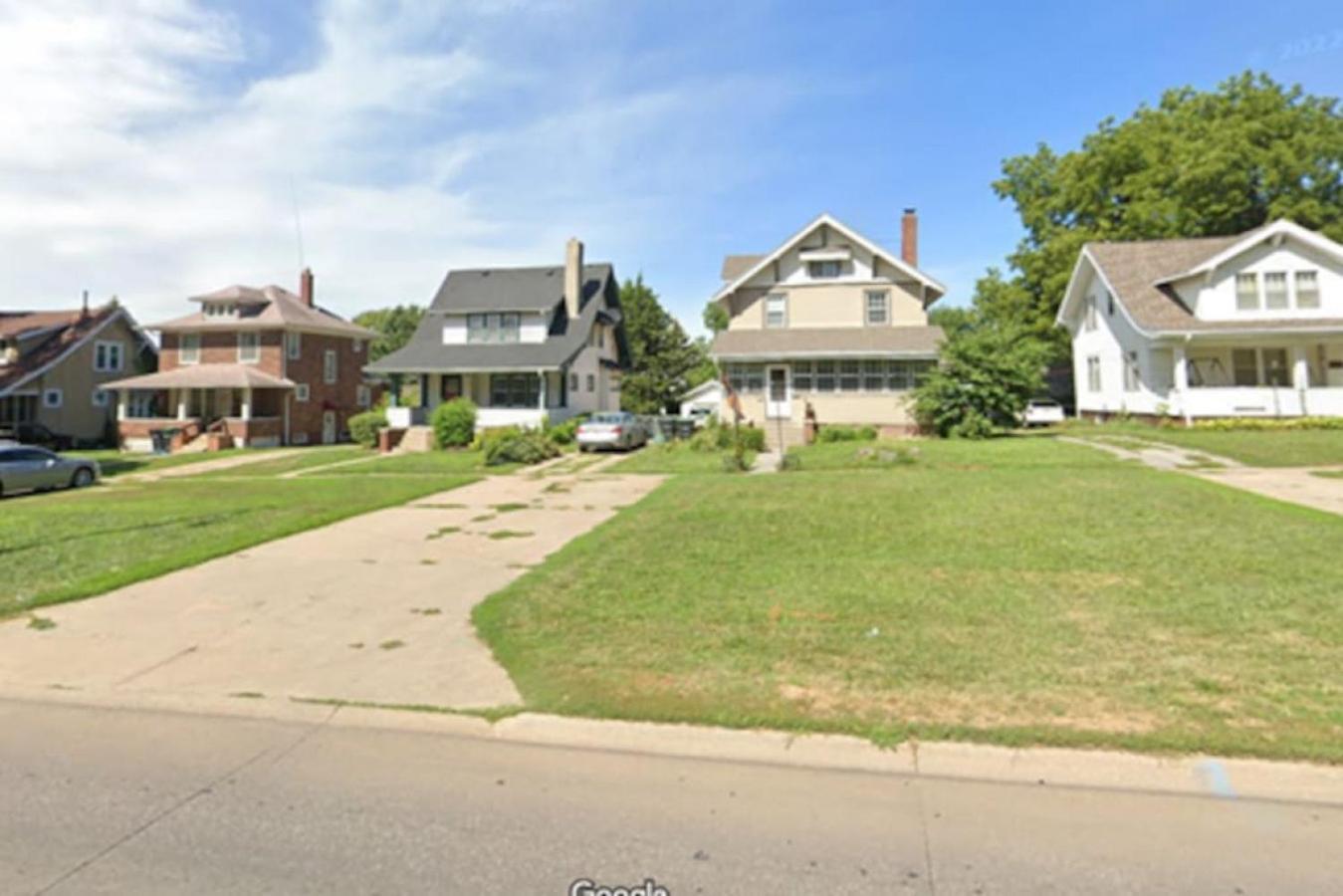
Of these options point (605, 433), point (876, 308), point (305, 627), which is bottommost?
point (305, 627)

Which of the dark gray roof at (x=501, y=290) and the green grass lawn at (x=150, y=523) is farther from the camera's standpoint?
the dark gray roof at (x=501, y=290)

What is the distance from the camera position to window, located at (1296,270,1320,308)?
2497 cm

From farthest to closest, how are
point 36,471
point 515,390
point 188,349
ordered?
point 188,349 < point 515,390 < point 36,471

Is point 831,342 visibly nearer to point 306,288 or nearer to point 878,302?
point 878,302

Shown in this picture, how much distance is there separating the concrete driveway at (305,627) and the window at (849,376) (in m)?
18.7

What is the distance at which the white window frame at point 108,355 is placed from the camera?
4025cm

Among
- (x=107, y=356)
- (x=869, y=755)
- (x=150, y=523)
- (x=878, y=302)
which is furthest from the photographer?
(x=107, y=356)

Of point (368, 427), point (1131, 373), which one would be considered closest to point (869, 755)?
point (1131, 373)

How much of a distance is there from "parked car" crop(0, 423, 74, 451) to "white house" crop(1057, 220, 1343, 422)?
4949 cm

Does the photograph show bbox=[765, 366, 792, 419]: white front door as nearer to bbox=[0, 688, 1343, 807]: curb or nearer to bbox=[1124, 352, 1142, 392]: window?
bbox=[1124, 352, 1142, 392]: window

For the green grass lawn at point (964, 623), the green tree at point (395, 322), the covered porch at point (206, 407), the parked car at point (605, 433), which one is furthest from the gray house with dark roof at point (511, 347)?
the green tree at point (395, 322)

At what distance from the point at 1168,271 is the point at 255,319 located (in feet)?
136

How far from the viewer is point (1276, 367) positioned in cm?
2605

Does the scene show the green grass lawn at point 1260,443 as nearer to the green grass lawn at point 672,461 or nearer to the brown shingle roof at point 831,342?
the brown shingle roof at point 831,342
